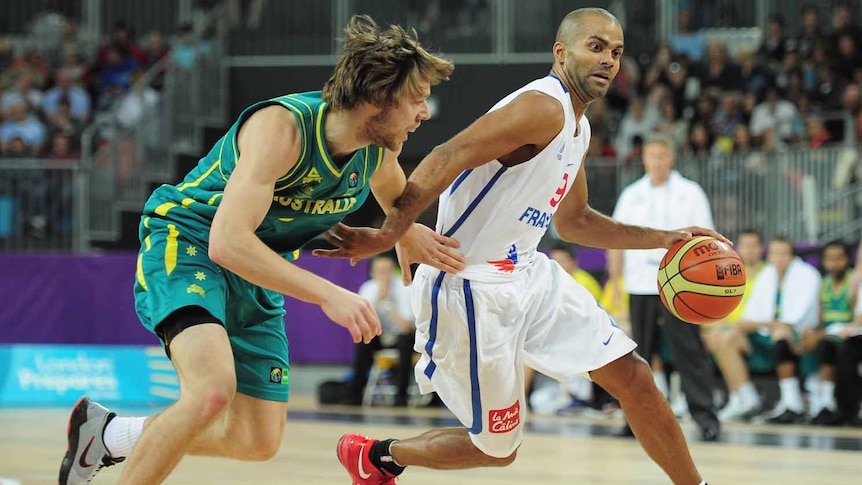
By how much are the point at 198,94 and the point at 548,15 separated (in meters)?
4.71

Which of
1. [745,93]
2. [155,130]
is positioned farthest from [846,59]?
[155,130]

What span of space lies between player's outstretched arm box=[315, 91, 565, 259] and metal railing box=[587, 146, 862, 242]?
27.7ft

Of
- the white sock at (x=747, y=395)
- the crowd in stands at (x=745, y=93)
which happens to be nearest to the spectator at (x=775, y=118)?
the crowd in stands at (x=745, y=93)

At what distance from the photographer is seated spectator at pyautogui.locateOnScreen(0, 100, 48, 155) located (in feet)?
53.4

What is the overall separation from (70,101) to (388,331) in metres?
7.43

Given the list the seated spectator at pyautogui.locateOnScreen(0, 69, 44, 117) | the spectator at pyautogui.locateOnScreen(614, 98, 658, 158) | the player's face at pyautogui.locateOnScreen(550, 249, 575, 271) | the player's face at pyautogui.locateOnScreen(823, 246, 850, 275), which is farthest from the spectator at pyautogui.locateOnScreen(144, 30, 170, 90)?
the player's face at pyautogui.locateOnScreen(823, 246, 850, 275)

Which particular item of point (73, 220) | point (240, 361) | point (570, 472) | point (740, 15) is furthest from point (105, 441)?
point (740, 15)

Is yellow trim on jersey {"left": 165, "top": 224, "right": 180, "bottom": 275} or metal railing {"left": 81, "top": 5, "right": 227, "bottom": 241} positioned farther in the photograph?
metal railing {"left": 81, "top": 5, "right": 227, "bottom": 241}

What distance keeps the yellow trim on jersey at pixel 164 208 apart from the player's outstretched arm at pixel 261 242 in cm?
54

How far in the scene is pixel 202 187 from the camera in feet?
14.4

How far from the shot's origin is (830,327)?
9.98 metres

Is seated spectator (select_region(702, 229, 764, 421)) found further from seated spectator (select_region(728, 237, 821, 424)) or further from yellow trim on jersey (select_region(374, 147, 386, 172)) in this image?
yellow trim on jersey (select_region(374, 147, 386, 172))

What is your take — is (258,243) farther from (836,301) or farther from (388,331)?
(388,331)

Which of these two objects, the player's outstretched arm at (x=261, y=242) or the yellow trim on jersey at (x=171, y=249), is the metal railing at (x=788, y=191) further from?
the player's outstretched arm at (x=261, y=242)
